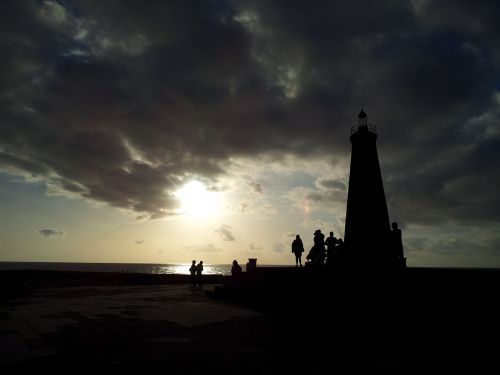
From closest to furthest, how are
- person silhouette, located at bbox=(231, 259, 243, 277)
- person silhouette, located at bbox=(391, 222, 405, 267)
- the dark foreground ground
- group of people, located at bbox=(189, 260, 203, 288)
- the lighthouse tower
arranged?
the dark foreground ground
person silhouette, located at bbox=(391, 222, 405, 267)
person silhouette, located at bbox=(231, 259, 243, 277)
the lighthouse tower
group of people, located at bbox=(189, 260, 203, 288)

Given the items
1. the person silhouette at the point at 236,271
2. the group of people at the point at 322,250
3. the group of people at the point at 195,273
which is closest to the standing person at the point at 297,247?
the group of people at the point at 322,250

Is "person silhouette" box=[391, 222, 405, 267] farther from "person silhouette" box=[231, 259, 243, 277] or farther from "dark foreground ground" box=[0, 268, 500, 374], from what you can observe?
"person silhouette" box=[231, 259, 243, 277]

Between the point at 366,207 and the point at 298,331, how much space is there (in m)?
14.4

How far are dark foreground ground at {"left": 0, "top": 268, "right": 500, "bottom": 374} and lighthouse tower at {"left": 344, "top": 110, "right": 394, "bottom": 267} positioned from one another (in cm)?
906

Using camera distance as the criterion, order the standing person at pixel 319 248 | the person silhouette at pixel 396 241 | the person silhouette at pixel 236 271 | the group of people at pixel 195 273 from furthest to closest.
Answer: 1. the group of people at pixel 195 273
2. the person silhouette at pixel 236 271
3. the standing person at pixel 319 248
4. the person silhouette at pixel 396 241

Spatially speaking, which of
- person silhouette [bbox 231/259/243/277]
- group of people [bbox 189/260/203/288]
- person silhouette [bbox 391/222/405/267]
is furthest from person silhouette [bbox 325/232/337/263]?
group of people [bbox 189/260/203/288]

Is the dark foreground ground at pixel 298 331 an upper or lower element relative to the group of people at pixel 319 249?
lower

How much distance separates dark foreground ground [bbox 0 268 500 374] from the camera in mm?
5754

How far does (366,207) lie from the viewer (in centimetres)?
2139

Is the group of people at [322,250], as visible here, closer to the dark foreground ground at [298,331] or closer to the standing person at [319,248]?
the standing person at [319,248]

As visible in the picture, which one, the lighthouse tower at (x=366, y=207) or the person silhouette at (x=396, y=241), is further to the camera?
the lighthouse tower at (x=366, y=207)

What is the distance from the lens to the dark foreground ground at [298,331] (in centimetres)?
575

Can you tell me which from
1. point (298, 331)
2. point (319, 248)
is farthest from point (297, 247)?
point (298, 331)

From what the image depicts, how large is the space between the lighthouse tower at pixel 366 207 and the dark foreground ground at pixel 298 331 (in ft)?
29.7
